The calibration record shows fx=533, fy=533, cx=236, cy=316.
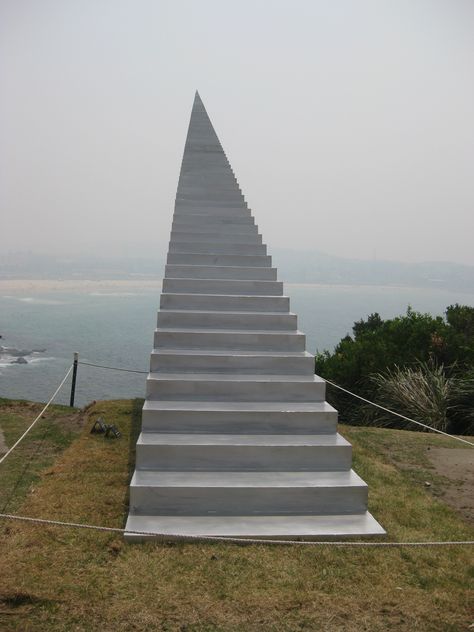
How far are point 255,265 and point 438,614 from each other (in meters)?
5.26

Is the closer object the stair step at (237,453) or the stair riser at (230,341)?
the stair step at (237,453)

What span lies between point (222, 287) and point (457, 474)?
377 centimetres

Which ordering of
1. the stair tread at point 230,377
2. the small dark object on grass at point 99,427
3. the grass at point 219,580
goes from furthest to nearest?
1. the small dark object on grass at point 99,427
2. the stair tread at point 230,377
3. the grass at point 219,580

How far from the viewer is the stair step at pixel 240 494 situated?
15.5 feet

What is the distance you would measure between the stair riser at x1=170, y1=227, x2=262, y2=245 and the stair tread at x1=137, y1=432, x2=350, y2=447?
349cm

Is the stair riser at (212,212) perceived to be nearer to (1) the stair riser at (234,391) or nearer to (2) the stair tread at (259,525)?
(1) the stair riser at (234,391)

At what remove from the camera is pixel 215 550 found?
4.25 meters

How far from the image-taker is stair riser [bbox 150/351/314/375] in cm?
601

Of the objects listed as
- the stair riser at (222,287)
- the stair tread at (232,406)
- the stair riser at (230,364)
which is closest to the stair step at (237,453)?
the stair tread at (232,406)

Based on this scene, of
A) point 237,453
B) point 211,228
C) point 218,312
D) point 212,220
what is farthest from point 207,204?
point 237,453

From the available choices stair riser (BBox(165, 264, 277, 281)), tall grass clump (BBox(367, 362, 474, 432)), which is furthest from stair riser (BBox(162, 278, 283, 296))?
tall grass clump (BBox(367, 362, 474, 432))

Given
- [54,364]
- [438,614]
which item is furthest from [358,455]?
[54,364]

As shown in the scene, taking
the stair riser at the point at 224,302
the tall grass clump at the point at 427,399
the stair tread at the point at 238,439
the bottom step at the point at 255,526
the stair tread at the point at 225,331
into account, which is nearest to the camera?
the bottom step at the point at 255,526

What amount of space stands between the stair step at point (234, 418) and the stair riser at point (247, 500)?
78 cm
